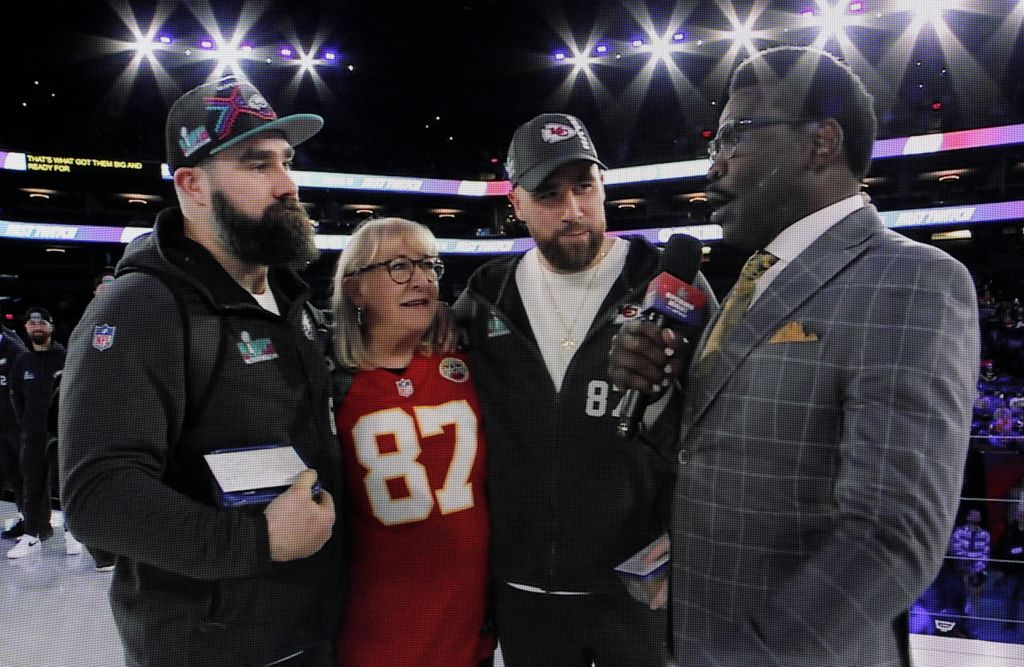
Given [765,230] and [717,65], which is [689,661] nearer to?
[765,230]

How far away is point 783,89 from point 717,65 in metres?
6.38

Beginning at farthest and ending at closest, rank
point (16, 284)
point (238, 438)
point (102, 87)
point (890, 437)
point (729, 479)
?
point (16, 284) → point (102, 87) → point (238, 438) → point (729, 479) → point (890, 437)

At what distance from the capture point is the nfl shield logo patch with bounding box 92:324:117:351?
93cm

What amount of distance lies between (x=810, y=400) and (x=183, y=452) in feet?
3.01

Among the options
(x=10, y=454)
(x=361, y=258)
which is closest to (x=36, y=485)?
(x=10, y=454)

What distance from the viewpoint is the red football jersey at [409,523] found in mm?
1218

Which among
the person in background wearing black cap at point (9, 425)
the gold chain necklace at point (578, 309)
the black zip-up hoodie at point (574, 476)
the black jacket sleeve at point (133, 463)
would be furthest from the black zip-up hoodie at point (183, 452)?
the person in background wearing black cap at point (9, 425)

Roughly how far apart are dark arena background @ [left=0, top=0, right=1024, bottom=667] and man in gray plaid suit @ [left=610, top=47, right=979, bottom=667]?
132 cm

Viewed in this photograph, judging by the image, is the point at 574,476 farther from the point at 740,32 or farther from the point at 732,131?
the point at 740,32

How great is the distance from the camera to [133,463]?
91 centimetres

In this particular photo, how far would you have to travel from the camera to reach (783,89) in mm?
788

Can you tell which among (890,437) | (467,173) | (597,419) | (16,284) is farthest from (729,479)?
(16,284)

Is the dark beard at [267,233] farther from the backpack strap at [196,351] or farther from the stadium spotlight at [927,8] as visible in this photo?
the stadium spotlight at [927,8]

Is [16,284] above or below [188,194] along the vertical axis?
above
